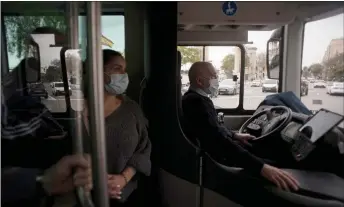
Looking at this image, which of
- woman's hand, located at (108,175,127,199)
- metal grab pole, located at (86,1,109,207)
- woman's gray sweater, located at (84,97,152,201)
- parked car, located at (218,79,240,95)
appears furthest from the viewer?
parked car, located at (218,79,240,95)

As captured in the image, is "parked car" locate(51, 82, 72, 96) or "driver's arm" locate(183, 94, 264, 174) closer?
"parked car" locate(51, 82, 72, 96)

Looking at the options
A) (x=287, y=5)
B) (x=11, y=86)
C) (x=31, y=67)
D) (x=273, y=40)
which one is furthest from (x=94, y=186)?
(x=273, y=40)

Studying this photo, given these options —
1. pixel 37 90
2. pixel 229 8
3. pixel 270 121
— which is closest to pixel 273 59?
pixel 270 121

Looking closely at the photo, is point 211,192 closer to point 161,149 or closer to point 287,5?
point 161,149

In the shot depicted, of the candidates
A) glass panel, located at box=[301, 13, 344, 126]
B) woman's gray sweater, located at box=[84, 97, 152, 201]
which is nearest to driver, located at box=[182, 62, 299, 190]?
woman's gray sweater, located at box=[84, 97, 152, 201]

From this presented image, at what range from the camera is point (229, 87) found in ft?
10.6

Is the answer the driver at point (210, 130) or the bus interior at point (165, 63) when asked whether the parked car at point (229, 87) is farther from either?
the driver at point (210, 130)

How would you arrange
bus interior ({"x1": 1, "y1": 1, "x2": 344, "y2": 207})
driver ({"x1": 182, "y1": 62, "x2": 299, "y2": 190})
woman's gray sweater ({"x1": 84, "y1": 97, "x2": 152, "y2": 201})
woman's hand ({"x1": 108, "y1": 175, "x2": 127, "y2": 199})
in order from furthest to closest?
driver ({"x1": 182, "y1": 62, "x2": 299, "y2": 190})
woman's gray sweater ({"x1": 84, "y1": 97, "x2": 152, "y2": 201})
woman's hand ({"x1": 108, "y1": 175, "x2": 127, "y2": 199})
bus interior ({"x1": 1, "y1": 1, "x2": 344, "y2": 207})

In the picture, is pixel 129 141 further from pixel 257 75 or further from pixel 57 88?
pixel 257 75

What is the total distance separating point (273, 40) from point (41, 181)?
99.7 inches

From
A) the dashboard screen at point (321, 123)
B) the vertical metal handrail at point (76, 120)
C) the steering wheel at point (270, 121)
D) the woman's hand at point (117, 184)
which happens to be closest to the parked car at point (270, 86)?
the steering wheel at point (270, 121)

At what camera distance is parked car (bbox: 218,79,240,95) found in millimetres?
3104

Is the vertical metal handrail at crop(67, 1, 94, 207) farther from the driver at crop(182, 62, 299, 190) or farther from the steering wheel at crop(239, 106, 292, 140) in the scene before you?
the steering wheel at crop(239, 106, 292, 140)

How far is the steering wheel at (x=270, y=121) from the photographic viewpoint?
2230 millimetres
